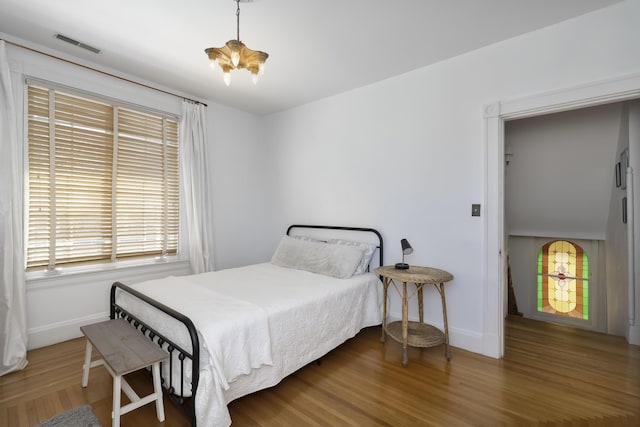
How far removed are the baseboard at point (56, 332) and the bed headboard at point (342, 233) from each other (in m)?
2.44

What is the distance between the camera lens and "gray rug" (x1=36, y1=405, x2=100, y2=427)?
1.69 m

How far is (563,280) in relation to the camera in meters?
3.95

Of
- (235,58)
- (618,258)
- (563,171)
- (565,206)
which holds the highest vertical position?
(235,58)

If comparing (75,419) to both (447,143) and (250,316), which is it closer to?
(250,316)

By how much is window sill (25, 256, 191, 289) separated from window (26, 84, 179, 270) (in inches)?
2.7

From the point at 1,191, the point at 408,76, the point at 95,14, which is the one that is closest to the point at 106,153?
the point at 1,191

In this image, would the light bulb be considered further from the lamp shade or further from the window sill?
the window sill

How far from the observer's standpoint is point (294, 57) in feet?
9.04

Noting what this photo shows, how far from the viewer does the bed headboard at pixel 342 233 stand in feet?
10.6

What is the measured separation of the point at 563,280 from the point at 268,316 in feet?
13.7

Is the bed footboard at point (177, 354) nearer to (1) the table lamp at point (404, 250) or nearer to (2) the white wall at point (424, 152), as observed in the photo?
(2) the white wall at point (424, 152)

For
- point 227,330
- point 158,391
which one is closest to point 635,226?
point 227,330

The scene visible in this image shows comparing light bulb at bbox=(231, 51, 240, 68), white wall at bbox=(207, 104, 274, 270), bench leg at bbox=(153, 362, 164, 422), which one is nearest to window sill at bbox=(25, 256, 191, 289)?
white wall at bbox=(207, 104, 274, 270)

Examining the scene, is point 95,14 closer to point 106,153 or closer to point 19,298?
point 106,153
